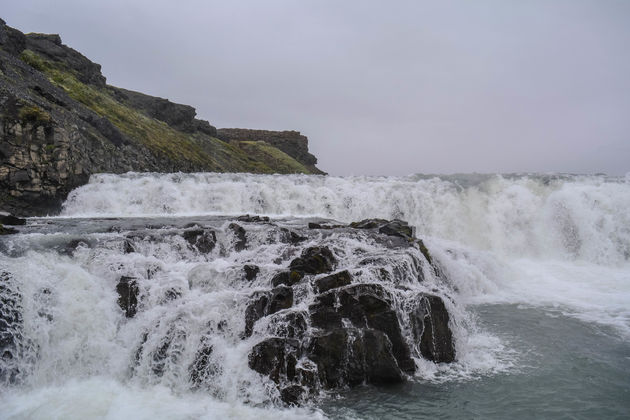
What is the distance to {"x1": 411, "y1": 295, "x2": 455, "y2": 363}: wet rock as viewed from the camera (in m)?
9.95

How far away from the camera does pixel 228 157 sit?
2995 inches

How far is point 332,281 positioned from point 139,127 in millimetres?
51936

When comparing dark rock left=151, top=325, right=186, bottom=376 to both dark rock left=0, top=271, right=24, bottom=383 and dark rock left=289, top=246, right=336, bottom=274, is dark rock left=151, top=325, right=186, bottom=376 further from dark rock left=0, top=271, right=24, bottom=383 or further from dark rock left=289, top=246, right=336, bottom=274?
dark rock left=289, top=246, right=336, bottom=274

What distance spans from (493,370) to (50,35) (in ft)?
246

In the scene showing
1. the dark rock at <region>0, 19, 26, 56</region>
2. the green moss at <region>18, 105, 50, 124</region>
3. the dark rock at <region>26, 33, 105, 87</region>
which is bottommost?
the green moss at <region>18, 105, 50, 124</region>

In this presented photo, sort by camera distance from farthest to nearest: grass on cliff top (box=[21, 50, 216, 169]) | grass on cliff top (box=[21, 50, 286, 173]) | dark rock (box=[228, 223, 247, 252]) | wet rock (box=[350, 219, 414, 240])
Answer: grass on cliff top (box=[21, 50, 286, 173]), grass on cliff top (box=[21, 50, 216, 169]), wet rock (box=[350, 219, 414, 240]), dark rock (box=[228, 223, 247, 252])

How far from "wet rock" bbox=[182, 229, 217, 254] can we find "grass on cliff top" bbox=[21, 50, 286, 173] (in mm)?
38019

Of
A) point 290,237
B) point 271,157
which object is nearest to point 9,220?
point 290,237

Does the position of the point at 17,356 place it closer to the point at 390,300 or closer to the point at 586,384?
the point at 390,300

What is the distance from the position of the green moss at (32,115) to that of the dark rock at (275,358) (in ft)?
72.3

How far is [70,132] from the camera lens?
25.1 metres

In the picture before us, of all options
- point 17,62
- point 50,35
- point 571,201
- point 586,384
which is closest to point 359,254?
point 586,384

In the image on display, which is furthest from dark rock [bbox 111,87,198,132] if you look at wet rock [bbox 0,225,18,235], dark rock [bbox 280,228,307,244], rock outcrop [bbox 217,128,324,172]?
dark rock [bbox 280,228,307,244]

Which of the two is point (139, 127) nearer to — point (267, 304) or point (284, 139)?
point (267, 304)
